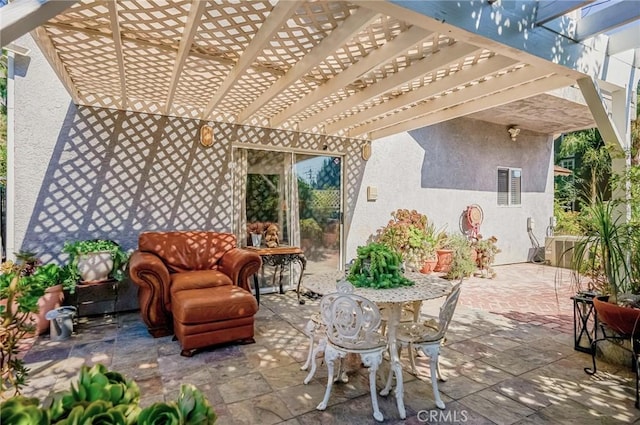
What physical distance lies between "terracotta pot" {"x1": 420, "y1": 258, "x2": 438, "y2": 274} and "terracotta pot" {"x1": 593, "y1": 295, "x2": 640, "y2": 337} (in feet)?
11.8

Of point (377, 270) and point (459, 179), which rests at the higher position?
point (459, 179)

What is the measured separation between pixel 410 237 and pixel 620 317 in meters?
3.76

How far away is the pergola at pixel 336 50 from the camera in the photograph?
2.34 metres

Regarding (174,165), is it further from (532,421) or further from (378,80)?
(532,421)

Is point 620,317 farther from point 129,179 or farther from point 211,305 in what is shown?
point 129,179

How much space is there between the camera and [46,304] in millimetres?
3697

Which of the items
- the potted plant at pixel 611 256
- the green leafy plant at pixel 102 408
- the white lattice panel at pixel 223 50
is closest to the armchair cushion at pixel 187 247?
the white lattice panel at pixel 223 50

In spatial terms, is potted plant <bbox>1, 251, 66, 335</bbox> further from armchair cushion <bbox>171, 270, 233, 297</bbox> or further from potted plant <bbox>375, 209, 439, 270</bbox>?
potted plant <bbox>375, 209, 439, 270</bbox>

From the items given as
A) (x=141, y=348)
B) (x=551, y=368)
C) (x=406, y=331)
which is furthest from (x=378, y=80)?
(x=141, y=348)

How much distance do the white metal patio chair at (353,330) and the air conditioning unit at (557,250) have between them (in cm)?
771

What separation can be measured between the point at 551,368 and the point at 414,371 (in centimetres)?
127

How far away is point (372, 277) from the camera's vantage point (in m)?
2.71

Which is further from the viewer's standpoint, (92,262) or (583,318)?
(92,262)

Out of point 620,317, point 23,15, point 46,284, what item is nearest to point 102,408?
point 23,15
